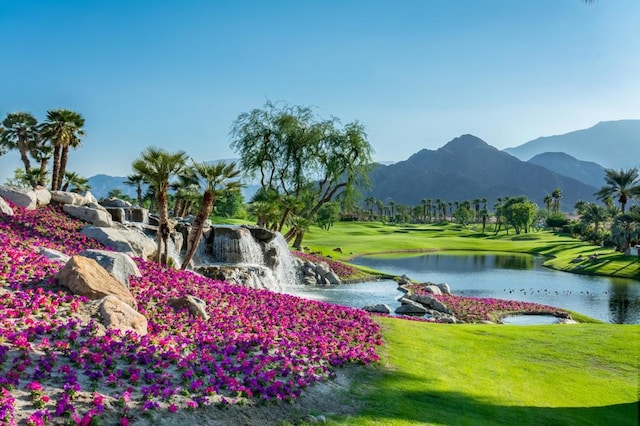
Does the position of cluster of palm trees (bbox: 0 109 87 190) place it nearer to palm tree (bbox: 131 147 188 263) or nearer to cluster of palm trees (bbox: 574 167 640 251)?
palm tree (bbox: 131 147 188 263)

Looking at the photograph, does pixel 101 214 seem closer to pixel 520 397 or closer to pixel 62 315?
pixel 62 315

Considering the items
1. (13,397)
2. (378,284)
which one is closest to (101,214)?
(13,397)

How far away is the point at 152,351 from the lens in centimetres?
1067

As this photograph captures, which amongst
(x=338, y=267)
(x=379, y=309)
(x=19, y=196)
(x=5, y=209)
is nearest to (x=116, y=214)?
(x=19, y=196)

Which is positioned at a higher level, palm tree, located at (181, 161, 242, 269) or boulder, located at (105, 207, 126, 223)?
palm tree, located at (181, 161, 242, 269)

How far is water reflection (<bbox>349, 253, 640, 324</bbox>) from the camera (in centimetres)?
4488

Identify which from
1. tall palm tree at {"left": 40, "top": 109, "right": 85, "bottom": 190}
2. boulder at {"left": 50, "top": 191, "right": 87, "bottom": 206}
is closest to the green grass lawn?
boulder at {"left": 50, "top": 191, "right": 87, "bottom": 206}

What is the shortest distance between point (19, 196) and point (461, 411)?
25.5 meters

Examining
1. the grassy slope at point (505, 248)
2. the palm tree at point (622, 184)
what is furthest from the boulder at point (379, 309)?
the palm tree at point (622, 184)

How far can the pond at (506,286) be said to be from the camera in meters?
40.9

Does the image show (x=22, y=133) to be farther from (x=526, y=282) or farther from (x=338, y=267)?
(x=526, y=282)

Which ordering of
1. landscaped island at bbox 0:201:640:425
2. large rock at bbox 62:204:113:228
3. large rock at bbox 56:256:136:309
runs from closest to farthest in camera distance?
landscaped island at bbox 0:201:640:425 → large rock at bbox 56:256:136:309 → large rock at bbox 62:204:113:228

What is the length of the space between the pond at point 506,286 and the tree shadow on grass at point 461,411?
23.1 metres

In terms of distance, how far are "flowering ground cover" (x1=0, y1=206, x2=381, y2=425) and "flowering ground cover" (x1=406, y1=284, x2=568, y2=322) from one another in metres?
18.0
